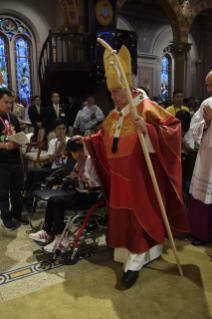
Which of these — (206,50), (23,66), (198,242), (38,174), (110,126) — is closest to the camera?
(110,126)

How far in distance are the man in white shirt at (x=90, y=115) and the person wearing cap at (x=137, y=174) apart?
4.18m

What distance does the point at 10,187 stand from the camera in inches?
140

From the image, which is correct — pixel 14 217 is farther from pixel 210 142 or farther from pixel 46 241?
pixel 210 142

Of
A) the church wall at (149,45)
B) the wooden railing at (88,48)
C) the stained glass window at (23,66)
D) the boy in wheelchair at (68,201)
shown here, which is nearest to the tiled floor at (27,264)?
the boy in wheelchair at (68,201)

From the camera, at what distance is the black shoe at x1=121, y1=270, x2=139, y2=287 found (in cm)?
234

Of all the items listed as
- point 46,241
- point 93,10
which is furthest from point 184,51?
point 46,241

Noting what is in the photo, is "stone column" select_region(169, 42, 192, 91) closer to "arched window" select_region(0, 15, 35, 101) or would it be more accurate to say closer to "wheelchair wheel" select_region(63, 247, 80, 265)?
"arched window" select_region(0, 15, 35, 101)

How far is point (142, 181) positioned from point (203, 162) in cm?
89

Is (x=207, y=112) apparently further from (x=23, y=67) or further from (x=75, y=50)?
(x=23, y=67)

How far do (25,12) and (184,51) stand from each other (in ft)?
19.5

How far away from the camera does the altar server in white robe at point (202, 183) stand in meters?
2.86

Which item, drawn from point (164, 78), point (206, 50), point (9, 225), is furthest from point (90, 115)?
point (206, 50)

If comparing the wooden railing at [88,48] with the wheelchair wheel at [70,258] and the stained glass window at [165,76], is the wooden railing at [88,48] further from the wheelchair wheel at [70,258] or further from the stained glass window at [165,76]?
the stained glass window at [165,76]

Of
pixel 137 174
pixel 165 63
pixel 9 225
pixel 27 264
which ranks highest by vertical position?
pixel 165 63
